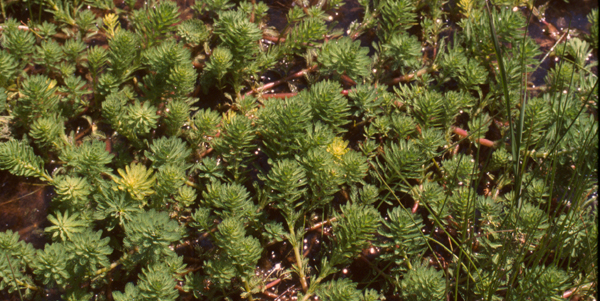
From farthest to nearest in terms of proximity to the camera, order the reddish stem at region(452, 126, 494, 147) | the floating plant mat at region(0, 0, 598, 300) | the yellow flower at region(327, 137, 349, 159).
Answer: the reddish stem at region(452, 126, 494, 147), the yellow flower at region(327, 137, 349, 159), the floating plant mat at region(0, 0, 598, 300)

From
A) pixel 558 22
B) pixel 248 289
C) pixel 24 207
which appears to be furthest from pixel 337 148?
pixel 558 22

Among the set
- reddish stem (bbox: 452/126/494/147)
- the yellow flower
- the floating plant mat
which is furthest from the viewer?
reddish stem (bbox: 452/126/494/147)

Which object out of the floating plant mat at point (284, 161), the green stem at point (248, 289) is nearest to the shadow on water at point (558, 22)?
the floating plant mat at point (284, 161)

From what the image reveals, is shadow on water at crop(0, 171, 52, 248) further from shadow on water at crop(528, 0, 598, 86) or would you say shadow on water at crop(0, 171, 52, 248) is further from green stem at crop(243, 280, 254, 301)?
shadow on water at crop(528, 0, 598, 86)

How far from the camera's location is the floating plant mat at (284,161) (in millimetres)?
2711

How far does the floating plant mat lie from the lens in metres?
2.71

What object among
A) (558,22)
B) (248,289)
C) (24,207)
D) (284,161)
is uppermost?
(558,22)

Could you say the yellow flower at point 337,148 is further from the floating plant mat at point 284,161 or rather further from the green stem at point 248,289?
the green stem at point 248,289

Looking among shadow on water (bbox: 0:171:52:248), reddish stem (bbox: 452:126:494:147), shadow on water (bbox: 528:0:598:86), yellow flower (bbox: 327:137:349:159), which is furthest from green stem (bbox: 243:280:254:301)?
shadow on water (bbox: 528:0:598:86)

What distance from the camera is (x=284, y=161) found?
2.82 metres

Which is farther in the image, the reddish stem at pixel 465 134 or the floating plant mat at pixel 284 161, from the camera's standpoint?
the reddish stem at pixel 465 134

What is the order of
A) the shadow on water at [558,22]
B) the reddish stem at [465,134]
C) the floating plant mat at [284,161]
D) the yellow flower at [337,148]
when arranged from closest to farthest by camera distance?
1. the floating plant mat at [284,161]
2. the yellow flower at [337,148]
3. the reddish stem at [465,134]
4. the shadow on water at [558,22]

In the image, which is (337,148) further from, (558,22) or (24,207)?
(558,22)

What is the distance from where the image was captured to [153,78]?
128 inches
